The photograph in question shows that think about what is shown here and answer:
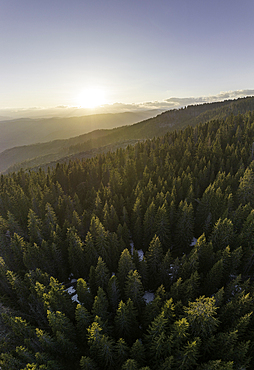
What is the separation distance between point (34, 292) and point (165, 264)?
22.2 meters

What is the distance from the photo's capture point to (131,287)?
987 inches

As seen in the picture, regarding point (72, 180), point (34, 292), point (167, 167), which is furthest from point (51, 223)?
point (167, 167)

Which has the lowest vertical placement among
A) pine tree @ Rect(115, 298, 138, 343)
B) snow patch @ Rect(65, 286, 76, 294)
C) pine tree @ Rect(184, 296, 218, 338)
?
snow patch @ Rect(65, 286, 76, 294)

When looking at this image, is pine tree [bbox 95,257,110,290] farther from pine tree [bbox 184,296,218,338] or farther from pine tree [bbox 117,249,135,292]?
pine tree [bbox 184,296,218,338]

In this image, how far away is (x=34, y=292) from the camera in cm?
2744

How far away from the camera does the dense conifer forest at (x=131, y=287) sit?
19.4 metres

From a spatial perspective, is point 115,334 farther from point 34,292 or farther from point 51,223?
point 51,223

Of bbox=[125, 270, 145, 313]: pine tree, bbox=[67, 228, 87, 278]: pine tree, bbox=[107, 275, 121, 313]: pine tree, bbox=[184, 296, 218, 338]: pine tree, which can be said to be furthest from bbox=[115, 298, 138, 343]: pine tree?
bbox=[67, 228, 87, 278]: pine tree

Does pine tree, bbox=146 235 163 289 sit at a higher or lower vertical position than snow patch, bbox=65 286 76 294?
higher

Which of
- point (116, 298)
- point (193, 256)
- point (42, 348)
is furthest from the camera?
point (193, 256)

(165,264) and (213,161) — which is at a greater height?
(213,161)

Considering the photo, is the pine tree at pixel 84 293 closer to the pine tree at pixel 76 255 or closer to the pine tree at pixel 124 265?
the pine tree at pixel 124 265

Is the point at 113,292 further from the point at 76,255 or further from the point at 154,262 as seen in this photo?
the point at 76,255

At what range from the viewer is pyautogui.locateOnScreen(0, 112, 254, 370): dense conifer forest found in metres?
19.4
